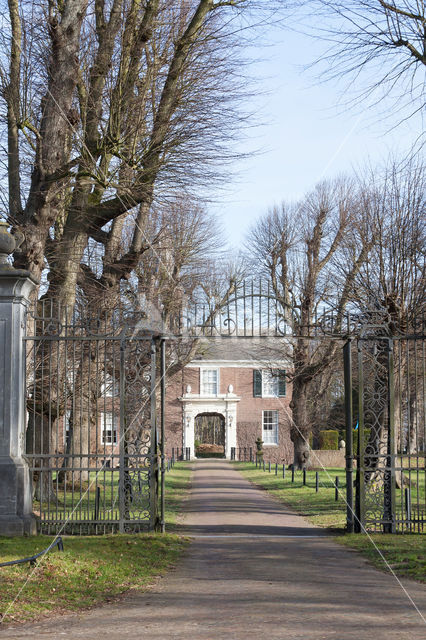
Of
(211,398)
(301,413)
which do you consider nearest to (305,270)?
(301,413)

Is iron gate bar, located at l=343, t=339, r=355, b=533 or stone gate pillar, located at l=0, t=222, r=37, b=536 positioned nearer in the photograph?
stone gate pillar, located at l=0, t=222, r=37, b=536

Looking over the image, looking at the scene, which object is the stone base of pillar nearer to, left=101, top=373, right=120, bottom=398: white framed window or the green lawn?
the green lawn

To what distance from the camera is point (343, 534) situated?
38.2 ft

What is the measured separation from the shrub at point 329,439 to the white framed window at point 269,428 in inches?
236

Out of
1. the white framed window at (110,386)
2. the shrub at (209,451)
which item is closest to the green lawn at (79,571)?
the white framed window at (110,386)

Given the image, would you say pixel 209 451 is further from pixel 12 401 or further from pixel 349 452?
pixel 12 401

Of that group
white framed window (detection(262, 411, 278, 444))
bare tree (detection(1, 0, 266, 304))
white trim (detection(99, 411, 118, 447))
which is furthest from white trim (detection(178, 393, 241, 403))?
bare tree (detection(1, 0, 266, 304))

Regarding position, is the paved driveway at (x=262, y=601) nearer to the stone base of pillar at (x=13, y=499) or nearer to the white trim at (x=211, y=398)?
the stone base of pillar at (x=13, y=499)

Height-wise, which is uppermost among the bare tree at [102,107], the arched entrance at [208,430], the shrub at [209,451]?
the bare tree at [102,107]

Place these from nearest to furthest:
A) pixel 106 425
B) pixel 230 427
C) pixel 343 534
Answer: pixel 343 534, pixel 106 425, pixel 230 427

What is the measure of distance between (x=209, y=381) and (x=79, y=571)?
39.4 m

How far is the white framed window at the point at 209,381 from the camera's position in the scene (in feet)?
156

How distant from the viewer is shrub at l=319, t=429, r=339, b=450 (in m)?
40.6

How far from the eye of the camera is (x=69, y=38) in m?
12.4
